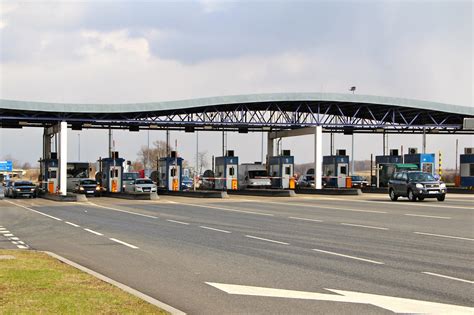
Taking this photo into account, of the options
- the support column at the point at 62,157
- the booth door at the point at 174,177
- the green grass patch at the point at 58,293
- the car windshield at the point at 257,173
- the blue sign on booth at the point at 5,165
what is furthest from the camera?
the blue sign on booth at the point at 5,165

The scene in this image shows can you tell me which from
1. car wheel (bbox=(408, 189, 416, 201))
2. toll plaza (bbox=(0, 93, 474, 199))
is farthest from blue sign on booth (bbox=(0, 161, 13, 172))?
car wheel (bbox=(408, 189, 416, 201))

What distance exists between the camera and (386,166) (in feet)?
189

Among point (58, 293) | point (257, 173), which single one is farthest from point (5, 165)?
point (58, 293)

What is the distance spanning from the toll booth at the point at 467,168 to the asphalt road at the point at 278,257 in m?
30.5

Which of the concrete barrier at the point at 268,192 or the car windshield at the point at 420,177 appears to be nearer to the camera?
the car windshield at the point at 420,177

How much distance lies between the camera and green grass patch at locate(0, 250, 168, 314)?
26.1ft

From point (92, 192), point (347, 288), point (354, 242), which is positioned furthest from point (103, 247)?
point (92, 192)

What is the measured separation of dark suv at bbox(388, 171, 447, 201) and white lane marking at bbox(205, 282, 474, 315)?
2668 cm

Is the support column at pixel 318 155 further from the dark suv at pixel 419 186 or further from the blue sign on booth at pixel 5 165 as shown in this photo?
the blue sign on booth at pixel 5 165

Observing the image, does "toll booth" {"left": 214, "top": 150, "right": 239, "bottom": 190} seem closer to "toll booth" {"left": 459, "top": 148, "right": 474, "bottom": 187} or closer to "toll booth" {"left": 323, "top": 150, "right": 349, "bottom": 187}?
"toll booth" {"left": 323, "top": 150, "right": 349, "bottom": 187}

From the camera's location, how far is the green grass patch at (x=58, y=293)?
796 cm

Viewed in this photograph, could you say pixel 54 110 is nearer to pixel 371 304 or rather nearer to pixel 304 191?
pixel 304 191

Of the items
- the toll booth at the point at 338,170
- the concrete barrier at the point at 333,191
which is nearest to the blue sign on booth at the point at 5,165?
the toll booth at the point at 338,170

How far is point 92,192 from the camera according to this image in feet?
174
